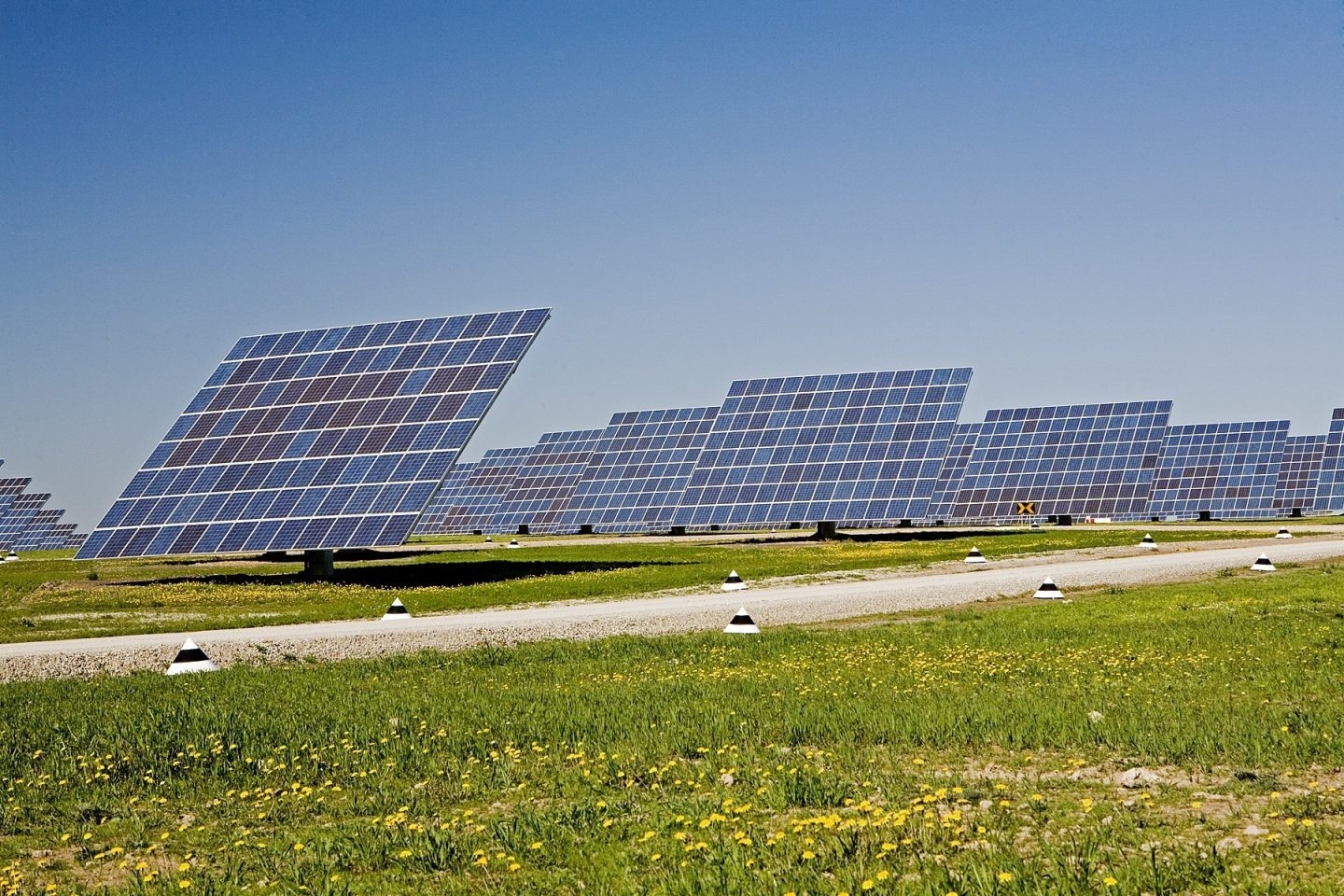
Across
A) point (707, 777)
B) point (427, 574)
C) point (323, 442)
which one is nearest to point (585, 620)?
point (707, 777)

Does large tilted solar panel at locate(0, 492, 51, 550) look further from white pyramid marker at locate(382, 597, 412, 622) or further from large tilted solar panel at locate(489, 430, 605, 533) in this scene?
white pyramid marker at locate(382, 597, 412, 622)

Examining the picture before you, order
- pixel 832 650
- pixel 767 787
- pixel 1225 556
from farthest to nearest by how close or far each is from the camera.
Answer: pixel 1225 556
pixel 832 650
pixel 767 787

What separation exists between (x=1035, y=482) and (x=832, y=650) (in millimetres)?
71108

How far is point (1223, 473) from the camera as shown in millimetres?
98438

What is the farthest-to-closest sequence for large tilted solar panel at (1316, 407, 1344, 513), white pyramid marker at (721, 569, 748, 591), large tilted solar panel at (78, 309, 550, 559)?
1. large tilted solar panel at (1316, 407, 1344, 513)
2. large tilted solar panel at (78, 309, 550, 559)
3. white pyramid marker at (721, 569, 748, 591)

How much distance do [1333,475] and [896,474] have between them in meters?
54.6

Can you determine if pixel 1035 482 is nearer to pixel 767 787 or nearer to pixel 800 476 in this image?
pixel 800 476

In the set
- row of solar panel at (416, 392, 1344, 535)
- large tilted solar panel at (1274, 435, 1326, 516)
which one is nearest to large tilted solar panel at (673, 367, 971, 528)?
row of solar panel at (416, 392, 1344, 535)

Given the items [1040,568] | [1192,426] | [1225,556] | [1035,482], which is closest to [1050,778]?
[1040,568]

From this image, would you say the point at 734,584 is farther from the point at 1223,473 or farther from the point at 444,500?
the point at 444,500

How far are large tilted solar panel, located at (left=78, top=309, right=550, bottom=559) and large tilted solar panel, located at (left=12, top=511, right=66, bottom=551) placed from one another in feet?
214

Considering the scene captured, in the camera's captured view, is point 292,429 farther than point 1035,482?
No

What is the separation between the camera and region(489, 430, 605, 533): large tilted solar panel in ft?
318

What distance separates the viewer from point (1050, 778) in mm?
10273
